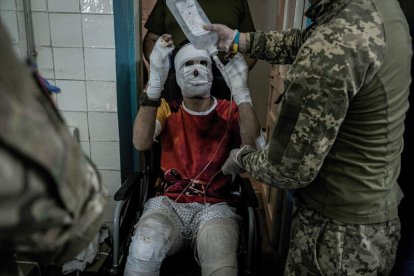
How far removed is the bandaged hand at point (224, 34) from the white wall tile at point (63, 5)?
0.67 metres

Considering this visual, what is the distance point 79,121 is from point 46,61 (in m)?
0.33

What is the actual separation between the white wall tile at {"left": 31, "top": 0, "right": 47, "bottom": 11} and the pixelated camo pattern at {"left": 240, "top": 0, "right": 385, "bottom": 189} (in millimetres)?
1284

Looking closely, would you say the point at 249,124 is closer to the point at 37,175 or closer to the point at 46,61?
the point at 46,61

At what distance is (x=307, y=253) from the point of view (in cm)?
113

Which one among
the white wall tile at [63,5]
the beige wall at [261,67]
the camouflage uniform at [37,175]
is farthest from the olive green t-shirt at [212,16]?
the beige wall at [261,67]

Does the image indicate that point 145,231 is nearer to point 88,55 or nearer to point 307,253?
point 307,253

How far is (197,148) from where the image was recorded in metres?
1.78

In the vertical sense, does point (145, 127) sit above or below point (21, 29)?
below

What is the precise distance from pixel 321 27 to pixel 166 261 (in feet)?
3.72

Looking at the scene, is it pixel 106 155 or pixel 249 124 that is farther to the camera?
pixel 106 155

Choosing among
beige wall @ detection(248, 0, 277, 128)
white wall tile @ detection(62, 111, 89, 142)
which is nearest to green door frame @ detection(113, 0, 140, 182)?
white wall tile @ detection(62, 111, 89, 142)

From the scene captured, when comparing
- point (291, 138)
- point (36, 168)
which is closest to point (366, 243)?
point (291, 138)

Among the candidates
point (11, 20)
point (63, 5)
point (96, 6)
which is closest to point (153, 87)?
point (96, 6)

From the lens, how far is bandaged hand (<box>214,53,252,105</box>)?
1.61 metres
